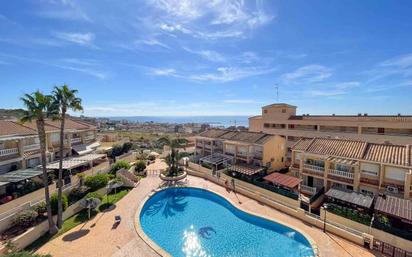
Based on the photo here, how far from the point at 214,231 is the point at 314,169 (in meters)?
16.5

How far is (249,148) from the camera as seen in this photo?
3775cm

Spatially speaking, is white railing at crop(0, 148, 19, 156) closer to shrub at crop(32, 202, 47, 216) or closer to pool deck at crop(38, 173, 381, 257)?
shrub at crop(32, 202, 47, 216)

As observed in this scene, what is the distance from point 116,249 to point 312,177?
25.7m

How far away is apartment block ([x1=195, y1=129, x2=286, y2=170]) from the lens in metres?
37.4

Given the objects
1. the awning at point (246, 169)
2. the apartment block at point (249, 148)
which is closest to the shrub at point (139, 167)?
the apartment block at point (249, 148)

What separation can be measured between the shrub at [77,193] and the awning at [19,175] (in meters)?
5.41

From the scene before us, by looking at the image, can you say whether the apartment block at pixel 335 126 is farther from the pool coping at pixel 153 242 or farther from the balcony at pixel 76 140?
the balcony at pixel 76 140

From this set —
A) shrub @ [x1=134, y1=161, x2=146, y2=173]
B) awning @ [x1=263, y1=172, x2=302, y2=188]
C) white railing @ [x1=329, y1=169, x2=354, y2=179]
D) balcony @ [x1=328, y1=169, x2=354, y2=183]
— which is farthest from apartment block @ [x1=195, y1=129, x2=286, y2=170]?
shrub @ [x1=134, y1=161, x2=146, y2=173]

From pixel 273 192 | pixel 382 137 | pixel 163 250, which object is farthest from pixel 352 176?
pixel 163 250

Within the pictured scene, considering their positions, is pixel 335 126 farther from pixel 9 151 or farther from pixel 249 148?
pixel 9 151

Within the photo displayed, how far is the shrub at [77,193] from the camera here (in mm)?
25747

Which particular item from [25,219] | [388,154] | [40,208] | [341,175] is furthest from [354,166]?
[25,219]

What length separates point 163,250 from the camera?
58.3ft

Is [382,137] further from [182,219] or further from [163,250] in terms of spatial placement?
[163,250]
